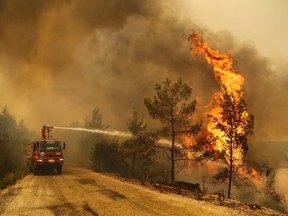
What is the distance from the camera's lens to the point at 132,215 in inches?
405

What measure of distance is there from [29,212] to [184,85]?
19644 millimetres

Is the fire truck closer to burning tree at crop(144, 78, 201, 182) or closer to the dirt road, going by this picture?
burning tree at crop(144, 78, 201, 182)

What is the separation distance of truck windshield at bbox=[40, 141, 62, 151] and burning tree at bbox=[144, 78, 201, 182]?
9678 mm

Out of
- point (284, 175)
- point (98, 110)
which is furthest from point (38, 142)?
point (98, 110)

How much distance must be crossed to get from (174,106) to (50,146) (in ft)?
41.9

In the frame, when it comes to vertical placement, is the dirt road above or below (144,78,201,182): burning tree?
below

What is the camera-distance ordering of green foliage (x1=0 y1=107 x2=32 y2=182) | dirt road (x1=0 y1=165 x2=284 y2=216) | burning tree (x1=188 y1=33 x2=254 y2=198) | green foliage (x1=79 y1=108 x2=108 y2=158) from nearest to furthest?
dirt road (x1=0 y1=165 x2=284 y2=216)
burning tree (x1=188 y1=33 x2=254 y2=198)
green foliage (x1=0 y1=107 x2=32 y2=182)
green foliage (x1=79 y1=108 x2=108 y2=158)

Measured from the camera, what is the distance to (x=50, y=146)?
28.0m

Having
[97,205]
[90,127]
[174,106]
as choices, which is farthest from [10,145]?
[97,205]

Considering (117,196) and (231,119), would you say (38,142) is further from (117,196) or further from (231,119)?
(231,119)

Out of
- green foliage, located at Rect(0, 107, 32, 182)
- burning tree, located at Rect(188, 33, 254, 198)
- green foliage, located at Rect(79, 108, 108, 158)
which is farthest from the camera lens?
green foliage, located at Rect(79, 108, 108, 158)

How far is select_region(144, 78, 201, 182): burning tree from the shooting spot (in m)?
27.9

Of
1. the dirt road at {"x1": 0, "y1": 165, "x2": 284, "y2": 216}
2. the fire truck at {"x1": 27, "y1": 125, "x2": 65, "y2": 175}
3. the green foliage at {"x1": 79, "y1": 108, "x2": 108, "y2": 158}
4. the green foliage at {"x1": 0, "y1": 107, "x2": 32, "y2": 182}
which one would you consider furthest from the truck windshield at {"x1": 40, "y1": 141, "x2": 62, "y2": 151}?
the green foliage at {"x1": 79, "y1": 108, "x2": 108, "y2": 158}

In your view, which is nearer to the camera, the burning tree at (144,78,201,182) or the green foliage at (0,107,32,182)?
the burning tree at (144,78,201,182)
